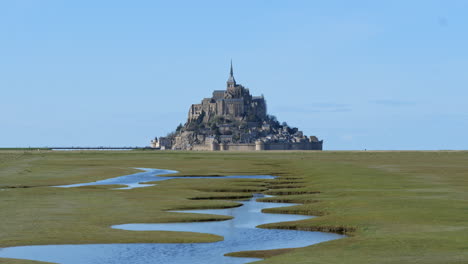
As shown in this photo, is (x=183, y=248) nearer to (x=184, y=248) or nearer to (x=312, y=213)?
(x=184, y=248)

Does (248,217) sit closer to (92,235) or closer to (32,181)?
(92,235)

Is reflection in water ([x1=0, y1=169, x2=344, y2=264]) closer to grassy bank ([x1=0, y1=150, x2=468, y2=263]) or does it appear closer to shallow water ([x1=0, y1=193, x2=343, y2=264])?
shallow water ([x1=0, y1=193, x2=343, y2=264])

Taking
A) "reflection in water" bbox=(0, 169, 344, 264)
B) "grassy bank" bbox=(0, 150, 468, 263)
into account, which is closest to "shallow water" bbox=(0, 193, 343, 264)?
"reflection in water" bbox=(0, 169, 344, 264)

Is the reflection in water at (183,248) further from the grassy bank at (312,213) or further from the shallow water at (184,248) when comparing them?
the grassy bank at (312,213)

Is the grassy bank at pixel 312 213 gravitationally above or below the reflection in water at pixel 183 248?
above

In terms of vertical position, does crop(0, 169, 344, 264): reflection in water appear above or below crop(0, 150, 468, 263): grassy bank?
below

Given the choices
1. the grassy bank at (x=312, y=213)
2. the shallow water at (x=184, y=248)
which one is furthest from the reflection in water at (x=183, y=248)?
the grassy bank at (x=312, y=213)

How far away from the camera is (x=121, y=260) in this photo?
2141cm

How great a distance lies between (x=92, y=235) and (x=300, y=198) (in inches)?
719

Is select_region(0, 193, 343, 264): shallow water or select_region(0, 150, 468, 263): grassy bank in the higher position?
select_region(0, 150, 468, 263): grassy bank

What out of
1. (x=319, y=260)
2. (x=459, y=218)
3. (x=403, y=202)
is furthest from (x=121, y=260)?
(x=403, y=202)

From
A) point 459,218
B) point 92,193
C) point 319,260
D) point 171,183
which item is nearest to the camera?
point 319,260

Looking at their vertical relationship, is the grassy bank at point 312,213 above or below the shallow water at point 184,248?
above

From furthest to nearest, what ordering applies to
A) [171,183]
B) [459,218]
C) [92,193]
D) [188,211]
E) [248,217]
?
[171,183] → [92,193] → [188,211] → [248,217] → [459,218]
